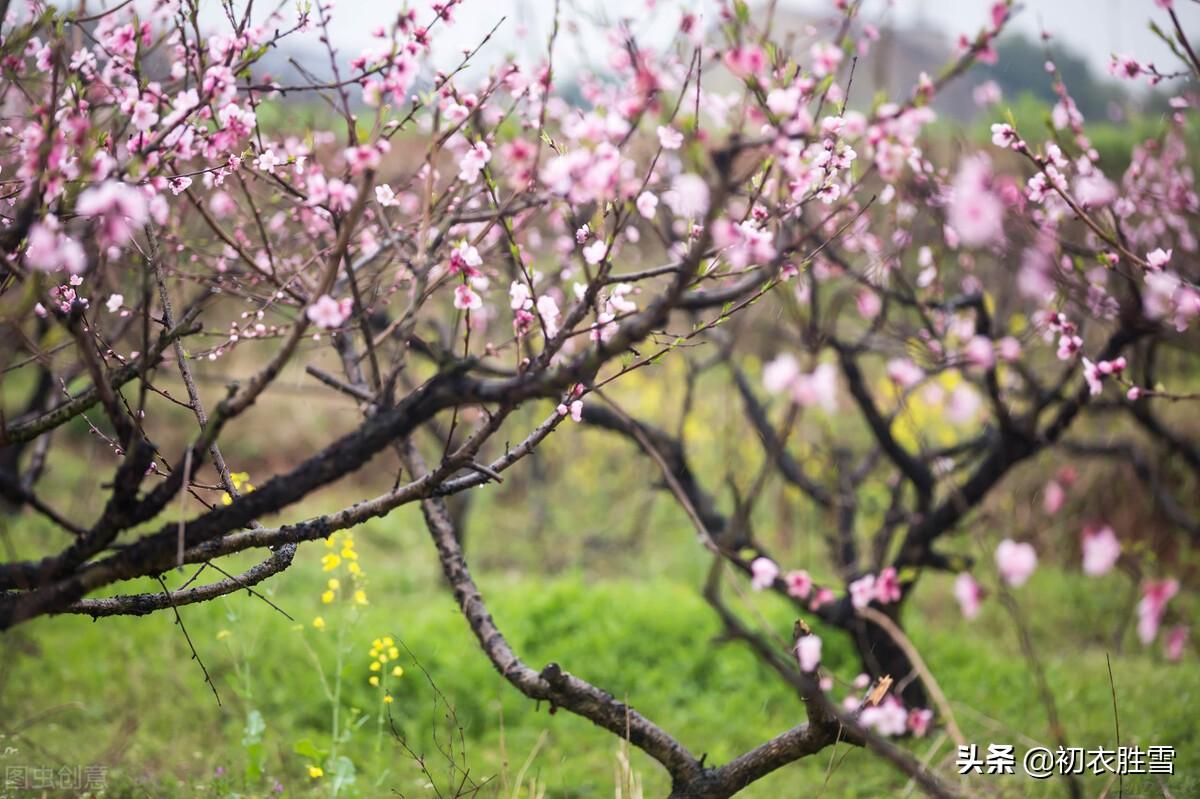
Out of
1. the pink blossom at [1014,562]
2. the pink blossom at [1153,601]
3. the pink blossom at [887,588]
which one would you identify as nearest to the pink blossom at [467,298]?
the pink blossom at [1014,562]

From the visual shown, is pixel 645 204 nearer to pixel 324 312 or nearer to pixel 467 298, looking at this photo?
pixel 467 298


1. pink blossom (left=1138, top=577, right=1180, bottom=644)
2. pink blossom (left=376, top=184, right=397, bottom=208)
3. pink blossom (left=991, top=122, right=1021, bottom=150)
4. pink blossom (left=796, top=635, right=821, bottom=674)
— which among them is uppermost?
pink blossom (left=991, top=122, right=1021, bottom=150)

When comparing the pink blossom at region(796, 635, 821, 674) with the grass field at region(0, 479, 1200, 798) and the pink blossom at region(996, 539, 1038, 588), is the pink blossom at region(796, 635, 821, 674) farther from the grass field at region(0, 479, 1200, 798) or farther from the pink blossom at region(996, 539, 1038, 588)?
the grass field at region(0, 479, 1200, 798)

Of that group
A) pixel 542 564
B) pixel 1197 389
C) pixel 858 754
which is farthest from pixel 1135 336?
pixel 1197 389

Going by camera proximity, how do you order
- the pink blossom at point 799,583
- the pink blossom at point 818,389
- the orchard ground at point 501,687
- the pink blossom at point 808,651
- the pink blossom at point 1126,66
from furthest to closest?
the orchard ground at point 501,687
the pink blossom at point 1126,66
the pink blossom at point 799,583
the pink blossom at point 808,651
the pink blossom at point 818,389

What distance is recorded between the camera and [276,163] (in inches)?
99.7

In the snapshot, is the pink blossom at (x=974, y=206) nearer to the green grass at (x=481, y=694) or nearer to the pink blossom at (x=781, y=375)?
the pink blossom at (x=781, y=375)

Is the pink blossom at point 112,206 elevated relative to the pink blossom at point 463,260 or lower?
lower

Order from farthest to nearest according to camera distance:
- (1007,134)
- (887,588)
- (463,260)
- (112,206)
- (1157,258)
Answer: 1. (887,588)
2. (1157,258)
3. (1007,134)
4. (463,260)
5. (112,206)

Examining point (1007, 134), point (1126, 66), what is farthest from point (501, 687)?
point (1126, 66)

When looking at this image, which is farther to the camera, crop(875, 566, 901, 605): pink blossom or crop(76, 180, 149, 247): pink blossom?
crop(875, 566, 901, 605): pink blossom

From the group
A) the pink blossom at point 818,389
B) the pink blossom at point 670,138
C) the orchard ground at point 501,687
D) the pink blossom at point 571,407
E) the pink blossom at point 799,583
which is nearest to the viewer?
the pink blossom at point 818,389

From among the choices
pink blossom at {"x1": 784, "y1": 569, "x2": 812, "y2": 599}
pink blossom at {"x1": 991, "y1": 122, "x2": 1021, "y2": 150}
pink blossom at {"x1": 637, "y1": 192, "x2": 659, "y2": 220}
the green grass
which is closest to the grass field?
the green grass

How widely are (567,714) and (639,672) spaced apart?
637 mm
